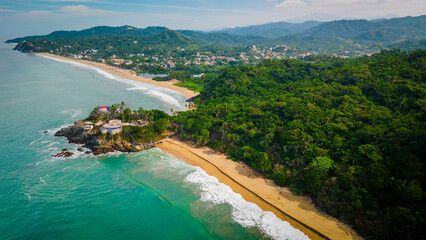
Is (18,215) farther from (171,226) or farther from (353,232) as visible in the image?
(353,232)

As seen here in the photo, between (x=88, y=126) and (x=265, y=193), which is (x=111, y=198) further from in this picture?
(x=265, y=193)

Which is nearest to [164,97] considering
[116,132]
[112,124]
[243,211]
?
[112,124]

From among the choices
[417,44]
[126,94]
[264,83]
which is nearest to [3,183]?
[126,94]

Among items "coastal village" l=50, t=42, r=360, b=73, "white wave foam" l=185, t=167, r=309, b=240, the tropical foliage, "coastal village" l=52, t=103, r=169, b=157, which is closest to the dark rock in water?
"coastal village" l=52, t=103, r=169, b=157

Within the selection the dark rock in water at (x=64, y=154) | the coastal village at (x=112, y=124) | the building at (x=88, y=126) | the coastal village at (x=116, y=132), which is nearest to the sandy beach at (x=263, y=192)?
the coastal village at (x=116, y=132)

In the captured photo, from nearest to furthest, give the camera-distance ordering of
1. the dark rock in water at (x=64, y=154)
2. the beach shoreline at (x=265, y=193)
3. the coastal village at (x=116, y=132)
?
1. the beach shoreline at (x=265, y=193)
2. the dark rock in water at (x=64, y=154)
3. the coastal village at (x=116, y=132)

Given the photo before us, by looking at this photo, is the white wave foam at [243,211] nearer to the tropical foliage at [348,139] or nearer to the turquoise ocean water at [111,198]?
the turquoise ocean water at [111,198]

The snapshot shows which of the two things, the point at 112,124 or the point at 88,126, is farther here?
the point at 88,126

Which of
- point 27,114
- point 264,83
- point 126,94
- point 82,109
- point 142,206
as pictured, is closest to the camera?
point 142,206
